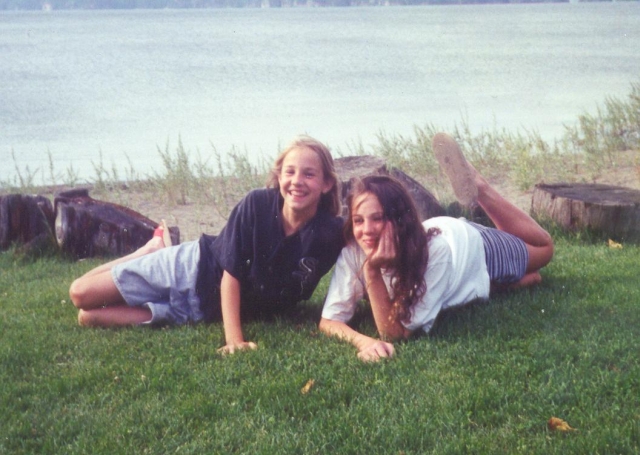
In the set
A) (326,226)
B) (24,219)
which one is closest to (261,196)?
(326,226)

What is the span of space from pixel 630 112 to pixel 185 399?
1018 cm

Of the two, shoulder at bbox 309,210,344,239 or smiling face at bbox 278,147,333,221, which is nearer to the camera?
smiling face at bbox 278,147,333,221

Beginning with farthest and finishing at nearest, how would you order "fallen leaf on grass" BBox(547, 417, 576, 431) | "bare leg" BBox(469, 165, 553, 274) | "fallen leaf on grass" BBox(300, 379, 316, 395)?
1. "bare leg" BBox(469, 165, 553, 274)
2. "fallen leaf on grass" BBox(300, 379, 316, 395)
3. "fallen leaf on grass" BBox(547, 417, 576, 431)

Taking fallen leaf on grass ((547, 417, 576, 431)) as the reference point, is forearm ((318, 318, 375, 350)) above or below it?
above

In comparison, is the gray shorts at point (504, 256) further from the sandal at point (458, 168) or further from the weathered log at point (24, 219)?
the weathered log at point (24, 219)

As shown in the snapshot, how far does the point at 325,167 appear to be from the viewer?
15.9ft

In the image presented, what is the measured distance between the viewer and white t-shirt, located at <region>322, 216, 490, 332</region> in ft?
15.4

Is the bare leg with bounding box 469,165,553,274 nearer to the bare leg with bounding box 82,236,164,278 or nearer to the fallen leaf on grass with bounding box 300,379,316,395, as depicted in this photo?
the fallen leaf on grass with bounding box 300,379,316,395

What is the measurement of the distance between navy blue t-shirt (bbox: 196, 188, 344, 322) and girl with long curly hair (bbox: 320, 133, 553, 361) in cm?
14

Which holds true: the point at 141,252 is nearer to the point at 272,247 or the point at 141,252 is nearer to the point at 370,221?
the point at 272,247

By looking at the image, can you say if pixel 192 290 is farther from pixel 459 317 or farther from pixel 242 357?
pixel 459 317

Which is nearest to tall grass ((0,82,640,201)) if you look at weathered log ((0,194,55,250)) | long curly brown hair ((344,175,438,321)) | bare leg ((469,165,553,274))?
weathered log ((0,194,55,250))

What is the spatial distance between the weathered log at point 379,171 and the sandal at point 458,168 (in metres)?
1.58

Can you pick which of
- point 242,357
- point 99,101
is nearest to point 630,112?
point 242,357
